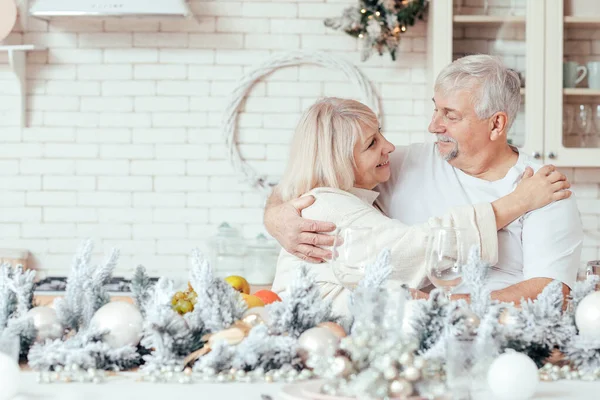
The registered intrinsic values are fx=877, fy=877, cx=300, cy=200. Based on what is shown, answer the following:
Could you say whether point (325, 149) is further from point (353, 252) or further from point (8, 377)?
point (8, 377)

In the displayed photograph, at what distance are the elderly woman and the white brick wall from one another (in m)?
1.52

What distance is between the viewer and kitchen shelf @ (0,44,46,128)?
377 centimetres

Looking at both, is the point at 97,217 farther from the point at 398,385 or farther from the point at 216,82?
the point at 398,385

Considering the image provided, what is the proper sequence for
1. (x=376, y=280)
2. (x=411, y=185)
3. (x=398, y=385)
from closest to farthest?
(x=398, y=385) → (x=376, y=280) → (x=411, y=185)

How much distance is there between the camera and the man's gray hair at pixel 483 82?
2.65 metres

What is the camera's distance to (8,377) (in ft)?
3.71

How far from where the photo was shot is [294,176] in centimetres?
239

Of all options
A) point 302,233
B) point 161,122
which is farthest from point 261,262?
point 302,233

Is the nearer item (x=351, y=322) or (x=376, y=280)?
(x=376, y=280)

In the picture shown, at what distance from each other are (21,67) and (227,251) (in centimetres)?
123

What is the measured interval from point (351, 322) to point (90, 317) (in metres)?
A: 0.43

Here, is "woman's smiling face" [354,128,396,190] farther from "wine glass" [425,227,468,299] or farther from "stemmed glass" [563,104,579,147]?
"stemmed glass" [563,104,579,147]

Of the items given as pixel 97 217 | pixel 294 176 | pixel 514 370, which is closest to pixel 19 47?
pixel 97 217

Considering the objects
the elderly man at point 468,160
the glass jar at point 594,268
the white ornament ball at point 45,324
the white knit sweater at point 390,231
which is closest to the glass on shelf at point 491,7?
the elderly man at point 468,160
